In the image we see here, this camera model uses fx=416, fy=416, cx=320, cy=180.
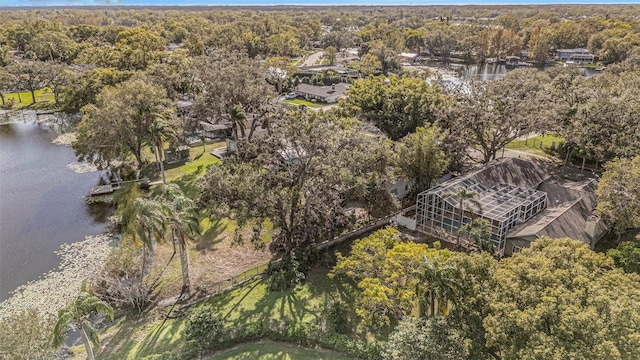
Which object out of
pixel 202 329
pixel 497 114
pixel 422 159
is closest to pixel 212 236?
pixel 202 329

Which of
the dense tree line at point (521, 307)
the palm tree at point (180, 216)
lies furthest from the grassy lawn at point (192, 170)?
the dense tree line at point (521, 307)

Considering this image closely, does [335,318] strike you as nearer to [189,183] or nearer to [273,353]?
[273,353]

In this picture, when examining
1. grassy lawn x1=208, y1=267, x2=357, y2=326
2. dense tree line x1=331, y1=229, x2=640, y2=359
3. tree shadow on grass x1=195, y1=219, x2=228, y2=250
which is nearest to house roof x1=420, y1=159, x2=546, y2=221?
dense tree line x1=331, y1=229, x2=640, y2=359

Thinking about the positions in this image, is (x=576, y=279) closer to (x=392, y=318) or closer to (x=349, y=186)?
(x=392, y=318)

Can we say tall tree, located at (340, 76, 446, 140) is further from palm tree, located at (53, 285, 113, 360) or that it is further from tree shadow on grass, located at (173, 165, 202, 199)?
palm tree, located at (53, 285, 113, 360)

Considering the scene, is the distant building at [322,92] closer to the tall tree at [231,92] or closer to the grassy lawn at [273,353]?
the tall tree at [231,92]

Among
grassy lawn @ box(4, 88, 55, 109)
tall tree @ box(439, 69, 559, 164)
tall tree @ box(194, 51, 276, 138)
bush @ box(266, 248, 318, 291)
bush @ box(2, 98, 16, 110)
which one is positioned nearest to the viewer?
bush @ box(266, 248, 318, 291)

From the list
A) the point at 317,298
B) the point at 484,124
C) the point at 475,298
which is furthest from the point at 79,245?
the point at 484,124
